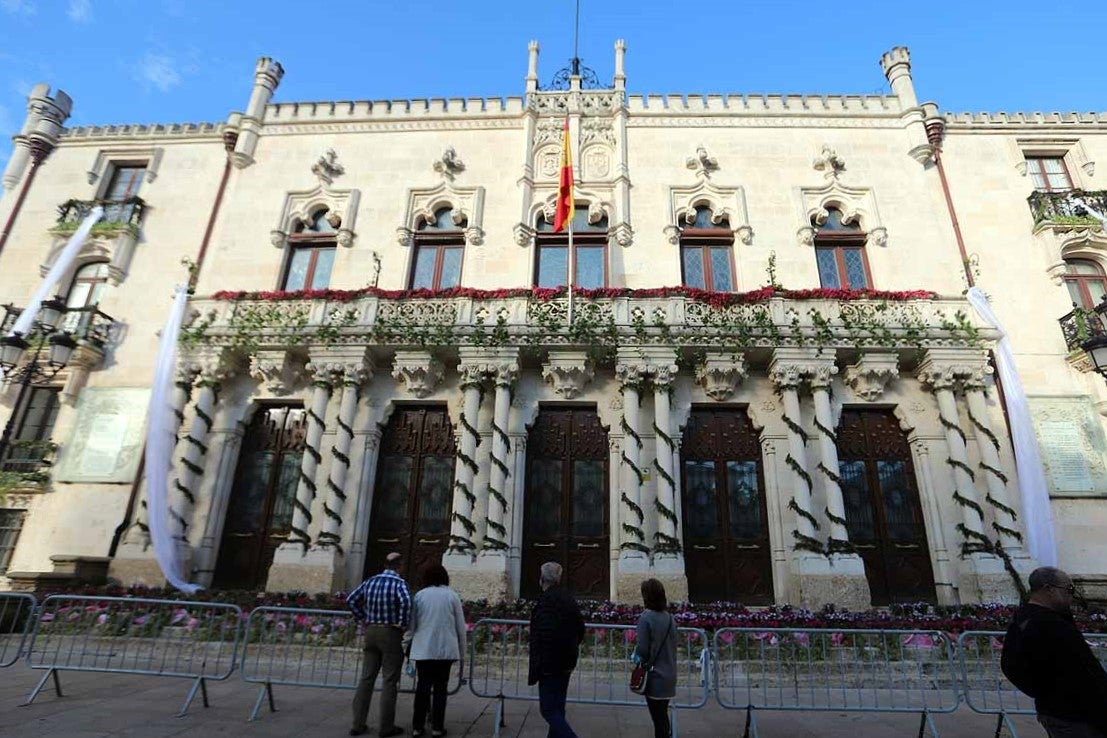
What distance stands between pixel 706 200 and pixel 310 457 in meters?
13.9

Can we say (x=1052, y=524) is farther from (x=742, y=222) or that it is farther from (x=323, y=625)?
(x=323, y=625)

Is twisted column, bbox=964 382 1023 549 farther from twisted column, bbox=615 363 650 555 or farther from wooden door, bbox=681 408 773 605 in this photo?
twisted column, bbox=615 363 650 555

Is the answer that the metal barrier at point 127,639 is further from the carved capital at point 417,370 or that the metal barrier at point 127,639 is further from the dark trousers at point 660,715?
the carved capital at point 417,370

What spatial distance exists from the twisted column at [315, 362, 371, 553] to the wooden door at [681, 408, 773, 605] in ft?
27.9

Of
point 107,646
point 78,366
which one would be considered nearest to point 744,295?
point 107,646

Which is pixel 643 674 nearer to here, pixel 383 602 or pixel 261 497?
pixel 383 602

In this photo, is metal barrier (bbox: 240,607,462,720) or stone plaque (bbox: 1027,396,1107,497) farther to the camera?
stone plaque (bbox: 1027,396,1107,497)

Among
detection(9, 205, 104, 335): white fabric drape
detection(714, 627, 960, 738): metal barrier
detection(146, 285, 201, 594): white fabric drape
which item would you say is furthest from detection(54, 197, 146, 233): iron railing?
detection(714, 627, 960, 738): metal barrier

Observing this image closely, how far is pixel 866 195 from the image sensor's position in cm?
1812

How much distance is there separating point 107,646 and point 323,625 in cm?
386

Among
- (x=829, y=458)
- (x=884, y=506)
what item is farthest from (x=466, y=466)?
(x=884, y=506)

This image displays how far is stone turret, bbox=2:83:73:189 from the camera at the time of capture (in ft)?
66.4

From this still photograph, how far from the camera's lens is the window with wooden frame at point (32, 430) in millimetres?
15891

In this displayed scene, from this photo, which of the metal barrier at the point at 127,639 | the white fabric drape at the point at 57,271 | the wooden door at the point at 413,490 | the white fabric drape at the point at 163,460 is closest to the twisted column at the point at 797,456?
the wooden door at the point at 413,490
